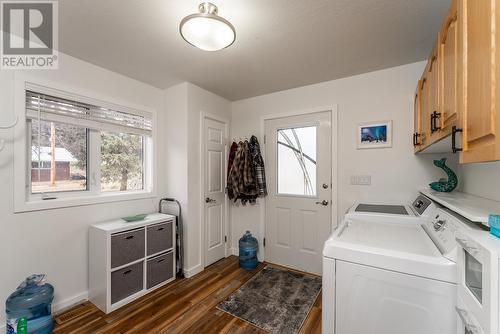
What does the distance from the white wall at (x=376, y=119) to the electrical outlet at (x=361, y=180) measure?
37 mm

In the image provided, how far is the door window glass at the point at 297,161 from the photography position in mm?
2711

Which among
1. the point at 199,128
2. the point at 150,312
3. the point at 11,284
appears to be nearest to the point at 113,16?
the point at 199,128

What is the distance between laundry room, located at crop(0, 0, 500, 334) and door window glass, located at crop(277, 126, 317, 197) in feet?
0.06

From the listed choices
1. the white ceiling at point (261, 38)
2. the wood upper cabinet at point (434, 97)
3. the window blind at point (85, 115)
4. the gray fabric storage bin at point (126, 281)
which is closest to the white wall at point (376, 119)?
the white ceiling at point (261, 38)

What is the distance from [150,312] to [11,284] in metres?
1.07

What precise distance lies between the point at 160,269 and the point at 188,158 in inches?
49.1

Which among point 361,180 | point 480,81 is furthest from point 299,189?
→ point 480,81

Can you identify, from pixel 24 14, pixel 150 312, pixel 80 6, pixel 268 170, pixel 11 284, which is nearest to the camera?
pixel 80 6

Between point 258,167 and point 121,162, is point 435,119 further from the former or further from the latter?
point 121,162

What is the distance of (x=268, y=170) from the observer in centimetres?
299

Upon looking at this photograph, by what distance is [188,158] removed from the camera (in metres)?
2.61

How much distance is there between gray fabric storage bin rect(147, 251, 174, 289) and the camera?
2.24 metres

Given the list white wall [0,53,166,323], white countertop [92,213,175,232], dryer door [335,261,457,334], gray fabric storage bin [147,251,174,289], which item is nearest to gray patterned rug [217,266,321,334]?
gray fabric storage bin [147,251,174,289]

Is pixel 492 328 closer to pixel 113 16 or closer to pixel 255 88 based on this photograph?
pixel 113 16
